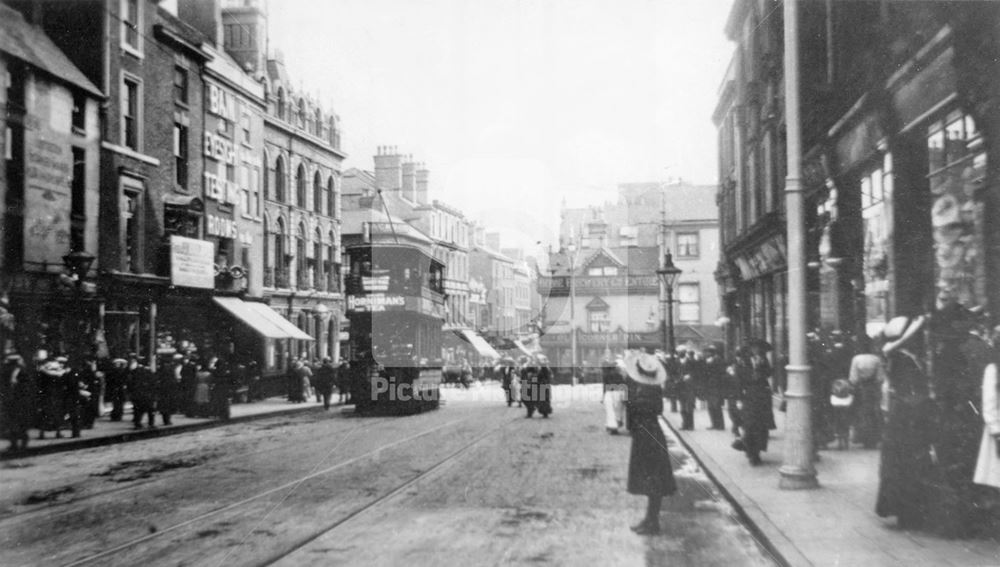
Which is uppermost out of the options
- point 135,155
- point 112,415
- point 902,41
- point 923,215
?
Result: point 902,41

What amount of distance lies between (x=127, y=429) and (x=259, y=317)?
6.97 m

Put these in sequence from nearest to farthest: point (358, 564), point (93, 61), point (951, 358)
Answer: point (358, 564) < point (951, 358) < point (93, 61)

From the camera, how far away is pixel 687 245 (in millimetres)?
38656

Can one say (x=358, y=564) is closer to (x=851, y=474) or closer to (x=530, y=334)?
(x=851, y=474)

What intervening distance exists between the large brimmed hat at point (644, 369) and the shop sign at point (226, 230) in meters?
6.45

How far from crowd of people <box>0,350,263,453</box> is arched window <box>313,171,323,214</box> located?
579 centimetres

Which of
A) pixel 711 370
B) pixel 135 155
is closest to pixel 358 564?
pixel 135 155

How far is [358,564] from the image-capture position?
236 inches

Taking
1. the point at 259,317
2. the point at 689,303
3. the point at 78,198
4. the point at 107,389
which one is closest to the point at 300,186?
the point at 259,317

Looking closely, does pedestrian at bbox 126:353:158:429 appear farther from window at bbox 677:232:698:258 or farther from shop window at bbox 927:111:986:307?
window at bbox 677:232:698:258

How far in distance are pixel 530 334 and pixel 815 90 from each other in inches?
855

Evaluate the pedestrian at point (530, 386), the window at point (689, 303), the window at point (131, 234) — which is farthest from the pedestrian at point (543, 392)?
the window at point (689, 303)

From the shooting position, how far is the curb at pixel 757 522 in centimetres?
600

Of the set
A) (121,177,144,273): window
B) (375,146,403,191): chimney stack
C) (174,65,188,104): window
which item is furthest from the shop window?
(121,177,144,273): window
